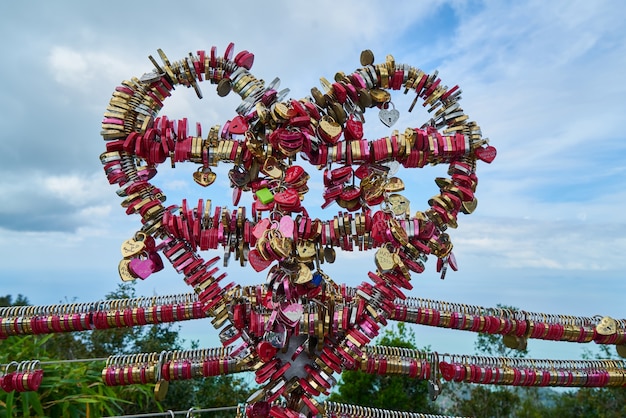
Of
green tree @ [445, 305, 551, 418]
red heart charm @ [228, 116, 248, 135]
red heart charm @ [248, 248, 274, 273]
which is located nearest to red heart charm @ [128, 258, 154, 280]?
red heart charm @ [248, 248, 274, 273]

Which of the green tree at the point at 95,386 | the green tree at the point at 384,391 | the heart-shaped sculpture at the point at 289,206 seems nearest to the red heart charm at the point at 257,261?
the heart-shaped sculpture at the point at 289,206

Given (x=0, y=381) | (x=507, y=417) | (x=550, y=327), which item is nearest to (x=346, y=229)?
(x=550, y=327)

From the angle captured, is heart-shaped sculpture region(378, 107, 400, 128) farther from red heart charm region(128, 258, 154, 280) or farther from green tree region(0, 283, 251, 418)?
green tree region(0, 283, 251, 418)

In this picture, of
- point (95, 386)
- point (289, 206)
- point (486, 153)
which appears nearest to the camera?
point (289, 206)

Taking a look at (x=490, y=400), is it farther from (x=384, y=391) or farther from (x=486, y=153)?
(x=486, y=153)

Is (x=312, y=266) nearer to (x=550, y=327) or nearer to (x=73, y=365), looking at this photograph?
(x=550, y=327)

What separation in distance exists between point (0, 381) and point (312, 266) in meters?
1.21

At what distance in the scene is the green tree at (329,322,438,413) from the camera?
3.58 meters

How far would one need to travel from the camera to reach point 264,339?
4.37ft

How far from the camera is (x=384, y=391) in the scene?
11.8ft

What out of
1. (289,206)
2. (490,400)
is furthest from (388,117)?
(490,400)

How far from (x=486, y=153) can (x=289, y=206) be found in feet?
1.84

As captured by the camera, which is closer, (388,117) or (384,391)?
(388,117)

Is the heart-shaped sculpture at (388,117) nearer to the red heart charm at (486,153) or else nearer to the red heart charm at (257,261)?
the red heart charm at (486,153)
